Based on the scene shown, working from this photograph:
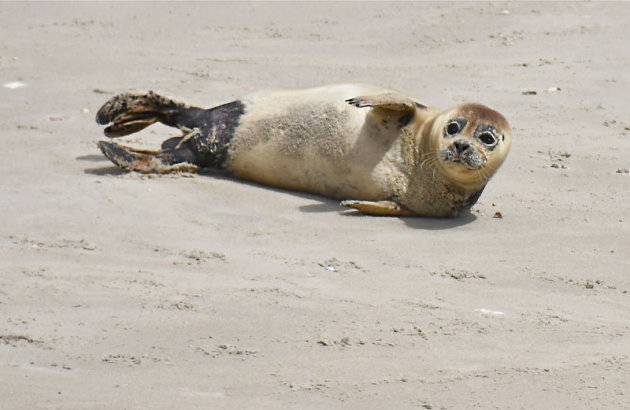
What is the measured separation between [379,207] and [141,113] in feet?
5.31

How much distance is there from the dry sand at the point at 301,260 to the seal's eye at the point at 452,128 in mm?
480

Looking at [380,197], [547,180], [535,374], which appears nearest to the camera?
[535,374]

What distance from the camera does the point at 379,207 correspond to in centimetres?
629

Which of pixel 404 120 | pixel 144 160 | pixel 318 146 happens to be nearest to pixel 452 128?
pixel 404 120

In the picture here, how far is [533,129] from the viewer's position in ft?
26.8

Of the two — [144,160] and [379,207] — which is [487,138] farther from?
[144,160]

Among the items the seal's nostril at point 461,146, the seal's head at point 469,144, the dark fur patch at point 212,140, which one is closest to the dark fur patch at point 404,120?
the seal's head at point 469,144

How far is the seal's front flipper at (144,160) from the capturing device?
6648 mm

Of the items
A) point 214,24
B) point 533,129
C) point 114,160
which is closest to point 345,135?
point 114,160

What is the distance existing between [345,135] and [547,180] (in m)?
1.35

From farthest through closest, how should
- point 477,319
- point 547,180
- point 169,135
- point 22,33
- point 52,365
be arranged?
→ point 22,33 < point 169,135 < point 547,180 < point 477,319 < point 52,365

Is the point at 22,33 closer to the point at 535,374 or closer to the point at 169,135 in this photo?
the point at 169,135

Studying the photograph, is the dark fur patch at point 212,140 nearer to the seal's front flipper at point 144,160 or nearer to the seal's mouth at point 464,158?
the seal's front flipper at point 144,160

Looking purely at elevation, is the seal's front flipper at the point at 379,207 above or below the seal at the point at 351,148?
below
